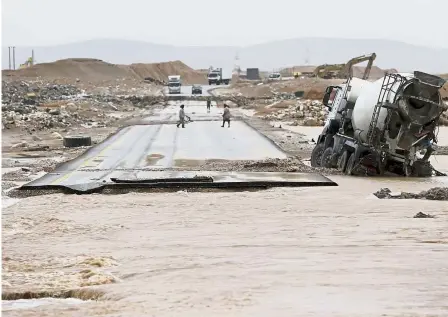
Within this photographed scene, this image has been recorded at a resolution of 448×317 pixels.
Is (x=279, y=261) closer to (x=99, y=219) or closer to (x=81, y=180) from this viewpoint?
(x=99, y=219)

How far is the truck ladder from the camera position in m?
19.5

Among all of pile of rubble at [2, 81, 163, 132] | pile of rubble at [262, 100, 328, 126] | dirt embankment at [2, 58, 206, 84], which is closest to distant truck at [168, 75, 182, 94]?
pile of rubble at [2, 81, 163, 132]

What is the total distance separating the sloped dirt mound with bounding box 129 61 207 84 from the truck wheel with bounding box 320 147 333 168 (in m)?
132

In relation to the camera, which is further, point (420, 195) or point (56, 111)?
point (56, 111)

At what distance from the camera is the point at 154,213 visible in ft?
47.0

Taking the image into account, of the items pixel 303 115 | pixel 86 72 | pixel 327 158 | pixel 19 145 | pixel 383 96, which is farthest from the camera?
pixel 86 72

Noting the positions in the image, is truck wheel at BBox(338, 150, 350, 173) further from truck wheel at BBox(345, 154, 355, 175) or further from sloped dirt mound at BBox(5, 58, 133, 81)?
sloped dirt mound at BBox(5, 58, 133, 81)

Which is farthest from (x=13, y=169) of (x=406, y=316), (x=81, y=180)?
(x=406, y=316)

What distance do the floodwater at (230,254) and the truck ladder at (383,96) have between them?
3.56 m

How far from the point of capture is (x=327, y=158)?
73.5 feet

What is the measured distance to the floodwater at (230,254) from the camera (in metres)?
7.54

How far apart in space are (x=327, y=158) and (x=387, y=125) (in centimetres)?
323

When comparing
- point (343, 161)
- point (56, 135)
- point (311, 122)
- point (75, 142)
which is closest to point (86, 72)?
point (311, 122)

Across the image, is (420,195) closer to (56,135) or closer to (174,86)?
(56,135)
